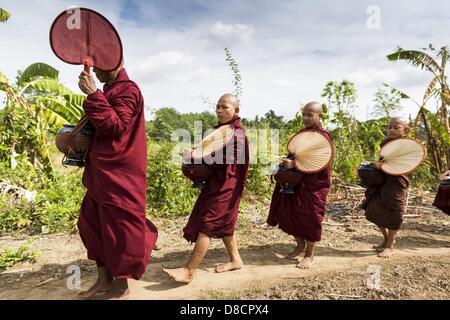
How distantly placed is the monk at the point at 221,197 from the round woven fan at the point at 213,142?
0.19 ft

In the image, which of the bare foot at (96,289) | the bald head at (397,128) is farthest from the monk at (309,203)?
the bare foot at (96,289)

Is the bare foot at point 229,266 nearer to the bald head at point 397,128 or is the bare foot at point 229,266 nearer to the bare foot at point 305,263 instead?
the bare foot at point 305,263

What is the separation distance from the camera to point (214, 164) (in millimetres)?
3738

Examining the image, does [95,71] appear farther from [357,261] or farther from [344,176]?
[344,176]

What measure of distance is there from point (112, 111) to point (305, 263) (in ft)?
8.53

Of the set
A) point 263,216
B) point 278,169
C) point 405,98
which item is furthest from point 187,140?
point 405,98

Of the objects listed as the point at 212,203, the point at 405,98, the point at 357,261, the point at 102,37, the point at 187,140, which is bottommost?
the point at 357,261

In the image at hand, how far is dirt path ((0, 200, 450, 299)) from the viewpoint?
3.55 meters

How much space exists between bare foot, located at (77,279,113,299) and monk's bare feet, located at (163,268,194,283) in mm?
503

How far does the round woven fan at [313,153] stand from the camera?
13.7 feet

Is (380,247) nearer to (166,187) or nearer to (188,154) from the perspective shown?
(188,154)

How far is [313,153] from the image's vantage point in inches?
165

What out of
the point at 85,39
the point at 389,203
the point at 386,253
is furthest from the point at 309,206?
the point at 85,39

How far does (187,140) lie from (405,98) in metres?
6.07
